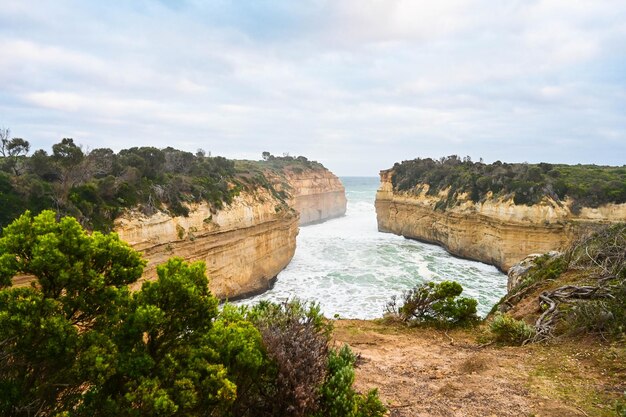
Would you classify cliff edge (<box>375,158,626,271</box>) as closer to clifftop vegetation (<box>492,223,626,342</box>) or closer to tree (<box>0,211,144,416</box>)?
clifftop vegetation (<box>492,223,626,342</box>)

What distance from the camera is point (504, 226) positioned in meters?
29.8

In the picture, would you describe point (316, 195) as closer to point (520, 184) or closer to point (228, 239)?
point (520, 184)

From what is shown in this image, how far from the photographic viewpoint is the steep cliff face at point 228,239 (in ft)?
59.2

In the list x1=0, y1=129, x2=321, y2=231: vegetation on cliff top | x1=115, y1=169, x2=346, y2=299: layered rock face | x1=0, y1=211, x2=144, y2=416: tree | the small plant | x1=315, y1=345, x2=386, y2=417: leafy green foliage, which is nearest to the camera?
x1=0, y1=211, x2=144, y2=416: tree

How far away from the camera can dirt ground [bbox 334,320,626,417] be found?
20.3ft

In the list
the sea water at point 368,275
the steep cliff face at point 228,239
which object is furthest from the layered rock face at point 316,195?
the steep cliff face at point 228,239

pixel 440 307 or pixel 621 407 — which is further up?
pixel 621 407

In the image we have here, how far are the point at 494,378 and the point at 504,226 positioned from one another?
2544 cm

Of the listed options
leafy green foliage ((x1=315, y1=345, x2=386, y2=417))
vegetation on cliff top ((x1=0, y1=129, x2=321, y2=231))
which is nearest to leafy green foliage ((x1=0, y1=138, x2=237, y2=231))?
vegetation on cliff top ((x1=0, y1=129, x2=321, y2=231))

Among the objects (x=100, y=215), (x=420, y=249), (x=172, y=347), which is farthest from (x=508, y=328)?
(x=420, y=249)

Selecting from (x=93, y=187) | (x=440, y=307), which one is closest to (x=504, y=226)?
(x=440, y=307)

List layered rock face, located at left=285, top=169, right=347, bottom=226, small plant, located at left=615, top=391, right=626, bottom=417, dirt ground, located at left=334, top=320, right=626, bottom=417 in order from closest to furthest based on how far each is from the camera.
Result: small plant, located at left=615, top=391, right=626, bottom=417 < dirt ground, located at left=334, top=320, right=626, bottom=417 < layered rock face, located at left=285, top=169, right=347, bottom=226

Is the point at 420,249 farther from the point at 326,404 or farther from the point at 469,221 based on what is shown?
the point at 326,404

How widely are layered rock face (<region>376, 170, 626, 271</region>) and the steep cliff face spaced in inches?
635
